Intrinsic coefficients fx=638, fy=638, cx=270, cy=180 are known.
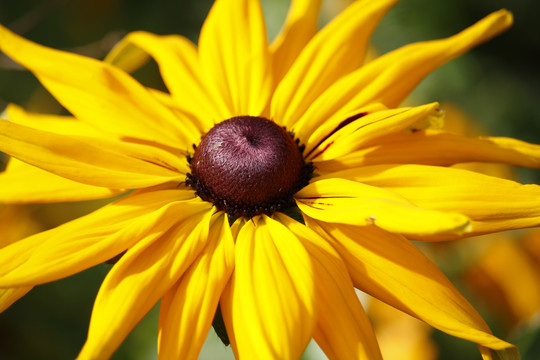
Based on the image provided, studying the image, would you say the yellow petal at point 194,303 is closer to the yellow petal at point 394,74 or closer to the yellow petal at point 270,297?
the yellow petal at point 270,297

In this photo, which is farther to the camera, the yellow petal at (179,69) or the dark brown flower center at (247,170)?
the yellow petal at (179,69)

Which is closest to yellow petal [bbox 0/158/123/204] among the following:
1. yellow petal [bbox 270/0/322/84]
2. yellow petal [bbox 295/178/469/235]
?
yellow petal [bbox 295/178/469/235]

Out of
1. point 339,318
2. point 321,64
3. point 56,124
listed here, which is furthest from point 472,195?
point 56,124

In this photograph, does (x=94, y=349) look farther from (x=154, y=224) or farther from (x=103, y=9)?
(x=103, y=9)

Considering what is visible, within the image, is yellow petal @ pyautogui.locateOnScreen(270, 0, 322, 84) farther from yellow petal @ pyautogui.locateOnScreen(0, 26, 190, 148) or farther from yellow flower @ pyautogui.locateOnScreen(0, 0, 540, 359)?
yellow petal @ pyautogui.locateOnScreen(0, 26, 190, 148)

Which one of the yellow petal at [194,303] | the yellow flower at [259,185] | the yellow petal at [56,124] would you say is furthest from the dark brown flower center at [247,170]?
the yellow petal at [56,124]

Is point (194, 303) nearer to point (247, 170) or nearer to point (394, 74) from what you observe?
point (247, 170)
